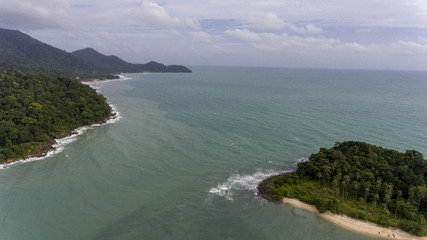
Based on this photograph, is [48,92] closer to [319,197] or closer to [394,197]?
[319,197]

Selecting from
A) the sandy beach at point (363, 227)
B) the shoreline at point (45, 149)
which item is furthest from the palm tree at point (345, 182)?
the shoreline at point (45, 149)

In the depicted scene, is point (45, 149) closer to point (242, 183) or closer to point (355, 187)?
point (242, 183)

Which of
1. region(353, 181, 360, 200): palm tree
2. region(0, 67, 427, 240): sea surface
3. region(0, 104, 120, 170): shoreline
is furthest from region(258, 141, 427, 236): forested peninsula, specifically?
region(0, 104, 120, 170): shoreline

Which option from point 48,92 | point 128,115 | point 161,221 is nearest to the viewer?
point 161,221

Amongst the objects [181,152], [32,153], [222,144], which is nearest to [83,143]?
[32,153]

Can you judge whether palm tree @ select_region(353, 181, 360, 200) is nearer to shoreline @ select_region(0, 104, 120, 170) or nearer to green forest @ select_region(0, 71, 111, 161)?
shoreline @ select_region(0, 104, 120, 170)

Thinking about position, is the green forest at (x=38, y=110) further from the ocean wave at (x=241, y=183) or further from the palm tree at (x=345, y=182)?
the palm tree at (x=345, y=182)
